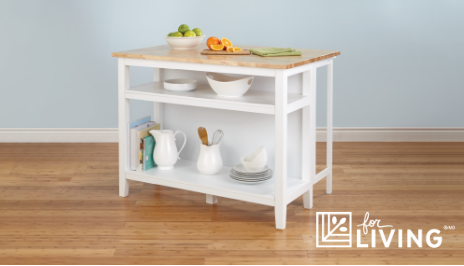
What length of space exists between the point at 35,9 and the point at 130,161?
1.88 m

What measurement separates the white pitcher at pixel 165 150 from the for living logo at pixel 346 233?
34.5 inches

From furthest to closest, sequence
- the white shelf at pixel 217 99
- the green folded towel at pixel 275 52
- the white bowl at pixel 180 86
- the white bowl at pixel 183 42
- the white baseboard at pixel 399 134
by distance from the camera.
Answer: the white baseboard at pixel 399 134 → the white bowl at pixel 183 42 → the white bowl at pixel 180 86 → the green folded towel at pixel 275 52 → the white shelf at pixel 217 99

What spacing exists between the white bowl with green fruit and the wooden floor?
863 mm

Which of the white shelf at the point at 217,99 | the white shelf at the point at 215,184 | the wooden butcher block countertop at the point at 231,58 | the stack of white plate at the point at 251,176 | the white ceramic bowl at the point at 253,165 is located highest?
the wooden butcher block countertop at the point at 231,58

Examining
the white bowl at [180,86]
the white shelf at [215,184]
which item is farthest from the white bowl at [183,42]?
the white shelf at [215,184]

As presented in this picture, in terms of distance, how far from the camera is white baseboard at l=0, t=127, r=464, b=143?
437 centimetres

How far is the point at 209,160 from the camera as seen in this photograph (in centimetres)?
294

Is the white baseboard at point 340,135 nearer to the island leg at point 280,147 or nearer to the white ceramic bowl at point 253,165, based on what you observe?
the white ceramic bowl at point 253,165

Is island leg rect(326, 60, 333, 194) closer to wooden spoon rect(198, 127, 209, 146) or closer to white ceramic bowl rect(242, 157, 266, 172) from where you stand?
white ceramic bowl rect(242, 157, 266, 172)

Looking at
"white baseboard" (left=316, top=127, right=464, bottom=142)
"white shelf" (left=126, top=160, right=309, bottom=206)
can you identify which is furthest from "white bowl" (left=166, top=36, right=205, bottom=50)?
"white baseboard" (left=316, top=127, right=464, bottom=142)

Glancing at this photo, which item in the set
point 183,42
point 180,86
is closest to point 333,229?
point 180,86

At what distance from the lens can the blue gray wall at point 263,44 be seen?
4234mm

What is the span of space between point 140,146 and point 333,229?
1.18m

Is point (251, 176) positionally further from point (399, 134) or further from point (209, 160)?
point (399, 134)
